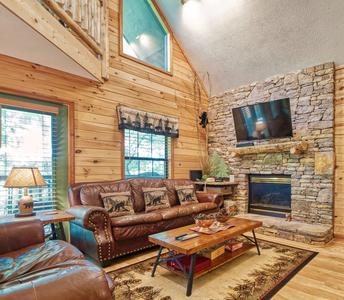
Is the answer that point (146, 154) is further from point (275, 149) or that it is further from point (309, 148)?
point (309, 148)

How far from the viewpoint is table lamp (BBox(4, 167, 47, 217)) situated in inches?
101

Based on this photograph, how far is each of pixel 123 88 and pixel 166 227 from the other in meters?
2.41

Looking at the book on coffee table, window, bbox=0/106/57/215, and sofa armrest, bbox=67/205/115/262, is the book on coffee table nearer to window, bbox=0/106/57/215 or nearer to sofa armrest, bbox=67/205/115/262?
sofa armrest, bbox=67/205/115/262

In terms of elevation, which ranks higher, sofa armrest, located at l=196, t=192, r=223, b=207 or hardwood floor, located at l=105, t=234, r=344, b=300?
sofa armrest, located at l=196, t=192, r=223, b=207

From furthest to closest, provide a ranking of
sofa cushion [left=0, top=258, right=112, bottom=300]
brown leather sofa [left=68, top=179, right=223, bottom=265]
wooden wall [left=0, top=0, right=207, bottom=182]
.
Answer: wooden wall [left=0, top=0, right=207, bottom=182] < brown leather sofa [left=68, top=179, right=223, bottom=265] < sofa cushion [left=0, top=258, right=112, bottom=300]

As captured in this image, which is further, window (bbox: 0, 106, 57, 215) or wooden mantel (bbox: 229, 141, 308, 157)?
wooden mantel (bbox: 229, 141, 308, 157)

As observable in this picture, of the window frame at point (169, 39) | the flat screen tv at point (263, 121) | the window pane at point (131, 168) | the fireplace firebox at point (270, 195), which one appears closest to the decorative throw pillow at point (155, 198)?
the window pane at point (131, 168)

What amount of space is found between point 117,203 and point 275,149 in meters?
2.94

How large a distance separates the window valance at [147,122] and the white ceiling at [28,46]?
3.19ft

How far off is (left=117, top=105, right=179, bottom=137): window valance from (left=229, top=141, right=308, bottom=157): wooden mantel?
1.30 meters

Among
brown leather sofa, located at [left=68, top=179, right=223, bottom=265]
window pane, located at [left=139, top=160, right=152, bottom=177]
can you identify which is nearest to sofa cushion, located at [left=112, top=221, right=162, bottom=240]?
brown leather sofa, located at [left=68, top=179, right=223, bottom=265]

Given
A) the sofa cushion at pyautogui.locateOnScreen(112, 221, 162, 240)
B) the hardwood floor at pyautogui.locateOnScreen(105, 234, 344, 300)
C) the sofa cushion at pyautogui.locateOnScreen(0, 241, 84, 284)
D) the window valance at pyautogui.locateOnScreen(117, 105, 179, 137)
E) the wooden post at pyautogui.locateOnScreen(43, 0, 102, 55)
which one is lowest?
the hardwood floor at pyautogui.locateOnScreen(105, 234, 344, 300)

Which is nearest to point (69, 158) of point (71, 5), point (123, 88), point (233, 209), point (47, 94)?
point (47, 94)

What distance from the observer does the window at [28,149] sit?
2.93m
